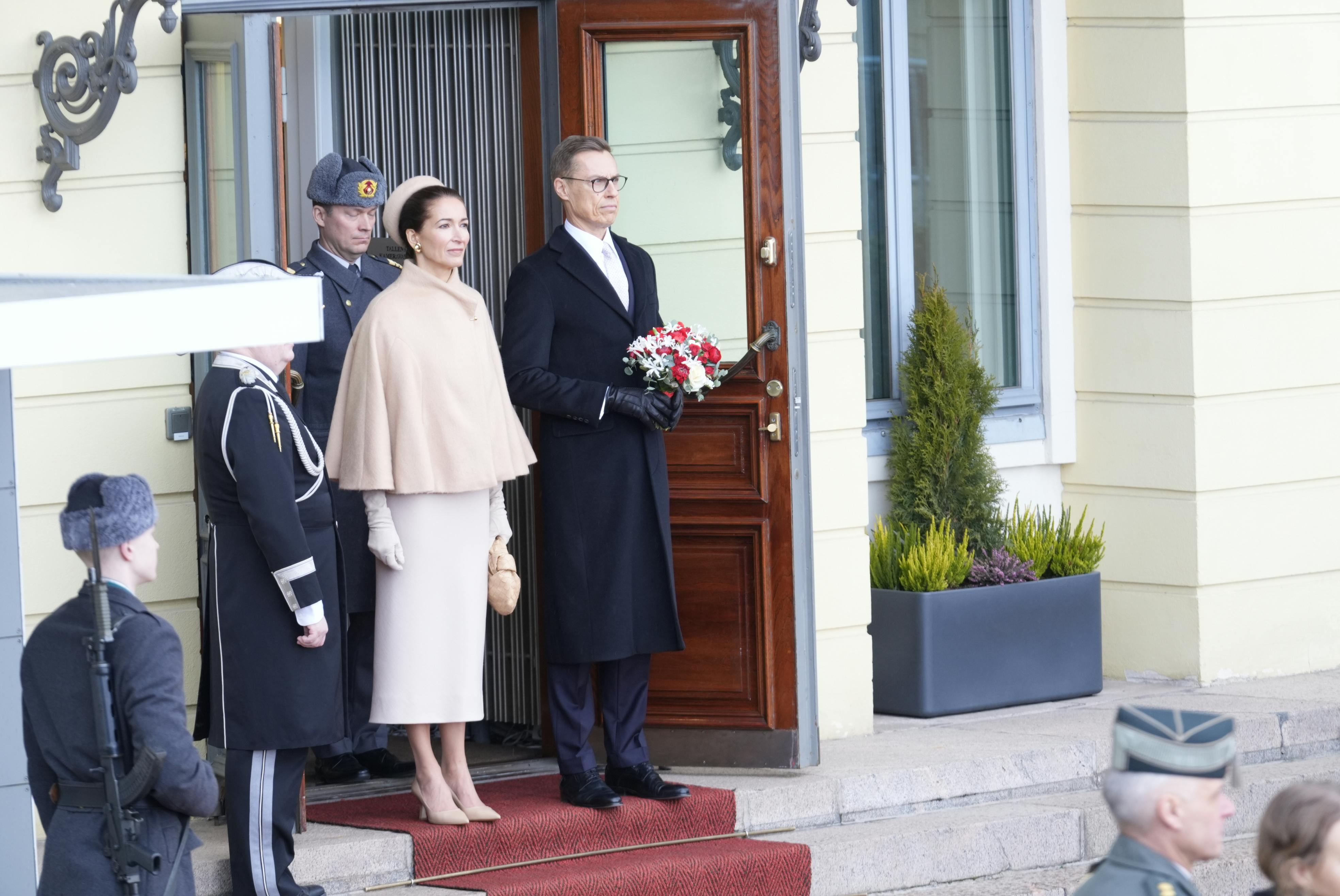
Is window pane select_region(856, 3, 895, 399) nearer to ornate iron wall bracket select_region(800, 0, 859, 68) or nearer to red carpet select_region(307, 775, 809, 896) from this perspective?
ornate iron wall bracket select_region(800, 0, 859, 68)

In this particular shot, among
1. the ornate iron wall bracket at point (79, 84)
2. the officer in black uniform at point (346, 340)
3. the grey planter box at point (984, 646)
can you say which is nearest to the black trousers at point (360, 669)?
the officer in black uniform at point (346, 340)

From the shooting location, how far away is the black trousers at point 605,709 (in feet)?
16.5

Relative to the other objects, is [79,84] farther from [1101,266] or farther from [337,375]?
[1101,266]

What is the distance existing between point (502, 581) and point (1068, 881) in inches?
69.4

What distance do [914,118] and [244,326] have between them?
15.6 feet

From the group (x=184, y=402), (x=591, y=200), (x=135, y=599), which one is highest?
(x=591, y=200)

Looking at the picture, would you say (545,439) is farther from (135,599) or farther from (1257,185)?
(1257,185)

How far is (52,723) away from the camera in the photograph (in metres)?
3.23

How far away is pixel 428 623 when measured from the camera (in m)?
4.68

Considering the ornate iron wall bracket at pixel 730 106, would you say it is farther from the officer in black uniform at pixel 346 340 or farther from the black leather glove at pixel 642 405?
the officer in black uniform at pixel 346 340

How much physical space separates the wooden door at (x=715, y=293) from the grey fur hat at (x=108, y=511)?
91.2 inches

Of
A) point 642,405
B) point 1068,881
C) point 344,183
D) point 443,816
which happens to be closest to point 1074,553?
point 1068,881

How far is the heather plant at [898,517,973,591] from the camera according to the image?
247 inches

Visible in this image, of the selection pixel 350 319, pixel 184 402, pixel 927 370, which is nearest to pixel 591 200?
pixel 350 319
